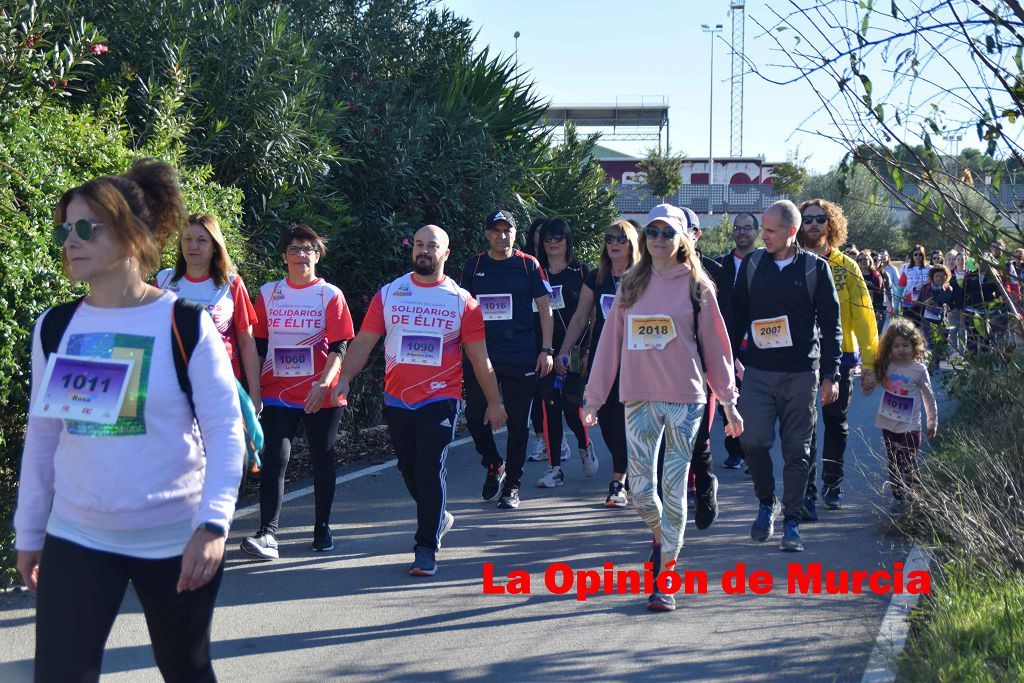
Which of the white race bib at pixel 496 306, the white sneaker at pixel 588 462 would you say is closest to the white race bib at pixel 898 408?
the white sneaker at pixel 588 462

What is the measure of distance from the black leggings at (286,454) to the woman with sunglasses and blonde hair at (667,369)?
70.1 inches

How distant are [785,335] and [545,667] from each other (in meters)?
3.04

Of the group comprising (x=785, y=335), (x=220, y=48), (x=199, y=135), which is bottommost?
(x=785, y=335)

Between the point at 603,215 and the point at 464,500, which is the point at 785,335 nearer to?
the point at 464,500

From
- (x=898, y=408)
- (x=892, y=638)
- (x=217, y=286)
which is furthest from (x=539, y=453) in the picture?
(x=892, y=638)

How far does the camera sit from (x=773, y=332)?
725cm

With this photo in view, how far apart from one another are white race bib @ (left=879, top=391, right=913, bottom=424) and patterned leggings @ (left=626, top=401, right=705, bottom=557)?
101 inches

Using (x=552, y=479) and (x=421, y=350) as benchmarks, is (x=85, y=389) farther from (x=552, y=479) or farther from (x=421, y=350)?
(x=552, y=479)

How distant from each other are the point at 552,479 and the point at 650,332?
11.0 feet

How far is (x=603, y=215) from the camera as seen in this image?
19703mm

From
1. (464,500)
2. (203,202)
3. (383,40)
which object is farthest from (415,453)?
(383,40)

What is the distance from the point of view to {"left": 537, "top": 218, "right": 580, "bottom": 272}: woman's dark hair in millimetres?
9516

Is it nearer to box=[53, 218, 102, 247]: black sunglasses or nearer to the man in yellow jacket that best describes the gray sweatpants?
the man in yellow jacket

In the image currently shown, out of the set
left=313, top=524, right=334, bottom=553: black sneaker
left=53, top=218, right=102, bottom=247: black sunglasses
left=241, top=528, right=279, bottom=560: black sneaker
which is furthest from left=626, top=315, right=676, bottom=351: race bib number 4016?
left=53, top=218, right=102, bottom=247: black sunglasses
